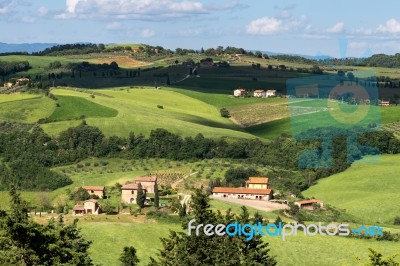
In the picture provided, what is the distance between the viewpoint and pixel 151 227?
5422cm

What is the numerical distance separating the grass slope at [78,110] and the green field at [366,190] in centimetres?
4120

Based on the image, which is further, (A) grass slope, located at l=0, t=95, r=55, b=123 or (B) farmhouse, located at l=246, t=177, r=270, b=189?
(A) grass slope, located at l=0, t=95, r=55, b=123

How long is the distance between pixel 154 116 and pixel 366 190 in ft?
153

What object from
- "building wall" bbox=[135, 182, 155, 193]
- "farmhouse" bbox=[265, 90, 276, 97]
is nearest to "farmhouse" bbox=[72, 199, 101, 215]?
"building wall" bbox=[135, 182, 155, 193]

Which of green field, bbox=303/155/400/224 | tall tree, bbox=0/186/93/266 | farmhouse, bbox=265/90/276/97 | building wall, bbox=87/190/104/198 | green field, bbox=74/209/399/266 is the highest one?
tall tree, bbox=0/186/93/266

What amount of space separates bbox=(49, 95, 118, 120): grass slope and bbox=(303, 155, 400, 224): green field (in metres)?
41.2

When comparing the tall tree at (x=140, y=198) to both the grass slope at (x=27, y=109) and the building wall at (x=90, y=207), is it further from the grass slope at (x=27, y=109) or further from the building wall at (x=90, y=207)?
the grass slope at (x=27, y=109)

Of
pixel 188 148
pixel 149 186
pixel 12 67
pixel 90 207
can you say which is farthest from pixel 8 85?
pixel 90 207

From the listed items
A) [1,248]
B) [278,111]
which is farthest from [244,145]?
[1,248]

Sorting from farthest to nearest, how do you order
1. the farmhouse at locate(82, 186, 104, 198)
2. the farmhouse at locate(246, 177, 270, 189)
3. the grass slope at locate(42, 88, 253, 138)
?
the grass slope at locate(42, 88, 253, 138) → the farmhouse at locate(246, 177, 270, 189) → the farmhouse at locate(82, 186, 104, 198)

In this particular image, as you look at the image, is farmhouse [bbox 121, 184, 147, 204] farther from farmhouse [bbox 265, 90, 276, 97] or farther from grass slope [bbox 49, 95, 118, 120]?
farmhouse [bbox 265, 90, 276, 97]

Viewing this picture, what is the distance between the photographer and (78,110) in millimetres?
115625

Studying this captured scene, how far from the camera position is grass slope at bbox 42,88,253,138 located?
10750cm

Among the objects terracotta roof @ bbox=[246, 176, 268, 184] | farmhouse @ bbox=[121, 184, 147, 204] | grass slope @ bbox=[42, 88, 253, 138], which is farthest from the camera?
grass slope @ bbox=[42, 88, 253, 138]
